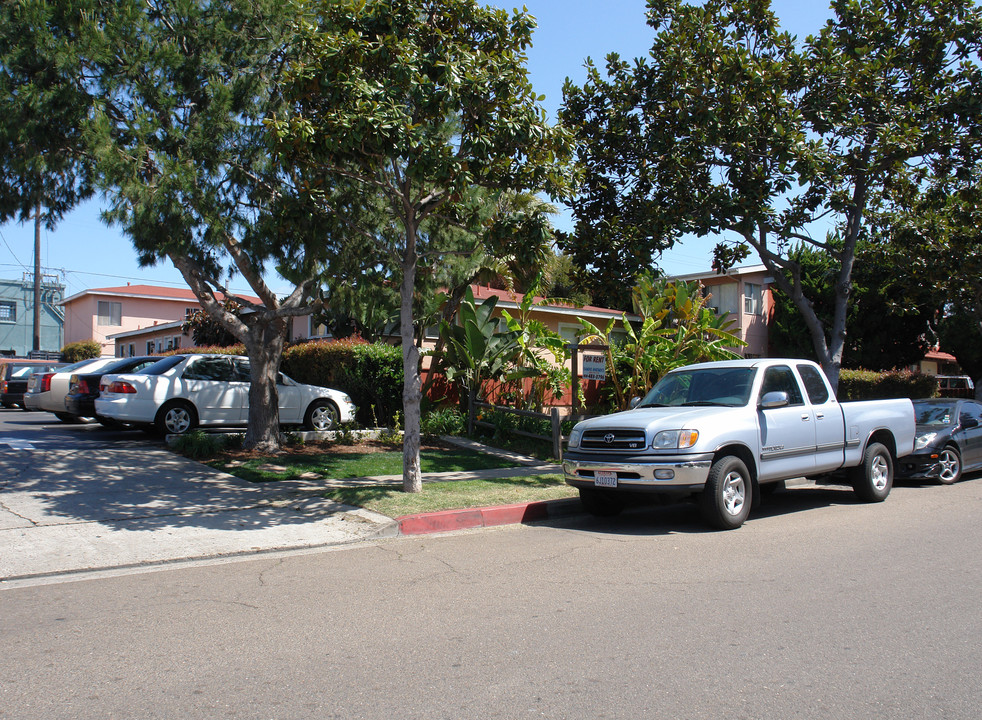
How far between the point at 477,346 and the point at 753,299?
824 inches

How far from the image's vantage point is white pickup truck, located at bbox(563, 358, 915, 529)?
8570 millimetres

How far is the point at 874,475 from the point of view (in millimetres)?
10781

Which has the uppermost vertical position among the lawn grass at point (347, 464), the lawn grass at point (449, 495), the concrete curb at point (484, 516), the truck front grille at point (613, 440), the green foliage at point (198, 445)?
the truck front grille at point (613, 440)

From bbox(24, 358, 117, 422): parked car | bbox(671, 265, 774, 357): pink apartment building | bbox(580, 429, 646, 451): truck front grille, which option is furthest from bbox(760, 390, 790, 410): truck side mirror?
bbox(671, 265, 774, 357): pink apartment building

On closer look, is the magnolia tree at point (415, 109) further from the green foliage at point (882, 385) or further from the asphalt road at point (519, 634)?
the green foliage at point (882, 385)

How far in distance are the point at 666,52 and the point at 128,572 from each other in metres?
11.4

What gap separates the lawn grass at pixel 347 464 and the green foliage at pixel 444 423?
5.19ft

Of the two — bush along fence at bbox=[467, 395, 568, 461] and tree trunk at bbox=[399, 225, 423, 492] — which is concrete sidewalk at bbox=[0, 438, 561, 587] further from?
bush along fence at bbox=[467, 395, 568, 461]

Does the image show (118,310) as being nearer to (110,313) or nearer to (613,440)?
(110,313)

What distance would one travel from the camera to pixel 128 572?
22.7 ft

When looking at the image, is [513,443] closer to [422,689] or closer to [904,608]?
[904,608]

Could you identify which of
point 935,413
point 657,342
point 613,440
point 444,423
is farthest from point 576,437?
point 935,413

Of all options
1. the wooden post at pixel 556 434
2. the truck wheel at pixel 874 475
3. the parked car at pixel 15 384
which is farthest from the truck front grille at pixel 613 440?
the parked car at pixel 15 384

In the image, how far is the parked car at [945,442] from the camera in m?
12.6
